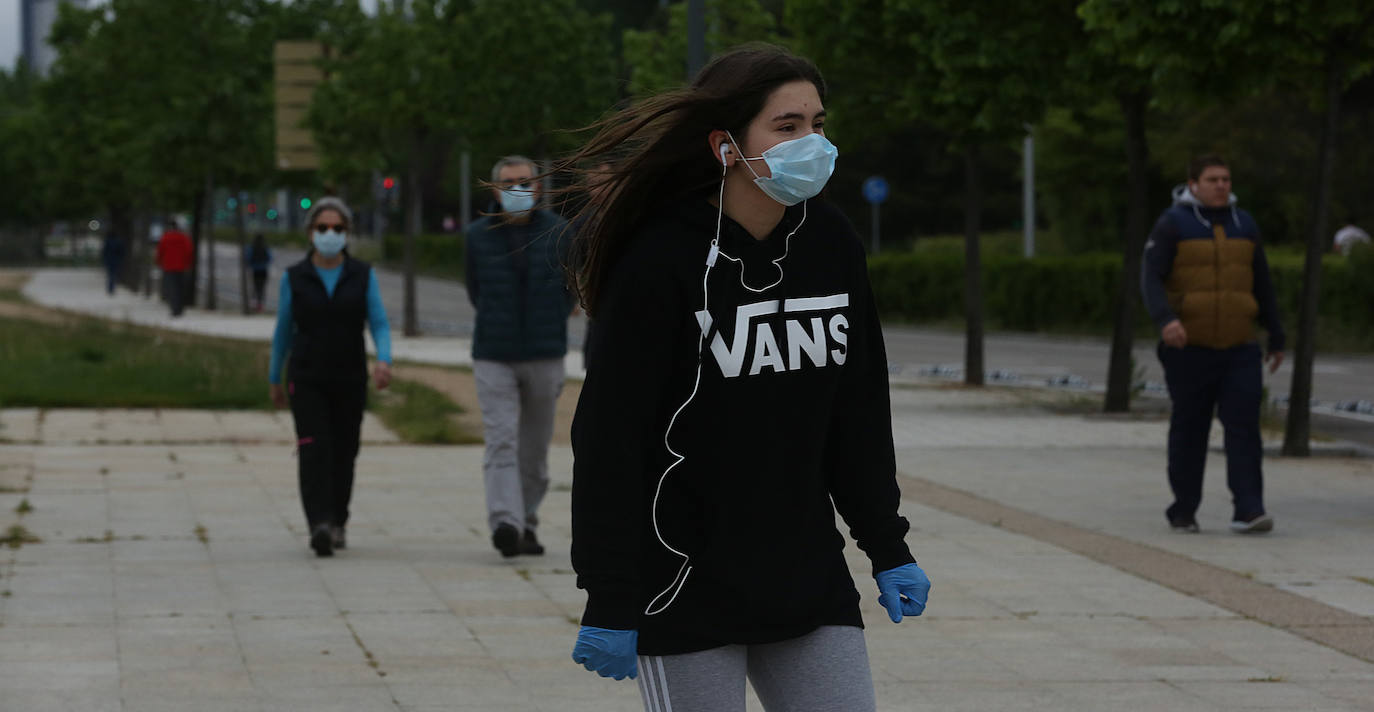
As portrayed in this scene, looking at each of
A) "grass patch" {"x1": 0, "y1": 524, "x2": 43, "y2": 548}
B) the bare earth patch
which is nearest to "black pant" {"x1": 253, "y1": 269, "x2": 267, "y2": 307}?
the bare earth patch

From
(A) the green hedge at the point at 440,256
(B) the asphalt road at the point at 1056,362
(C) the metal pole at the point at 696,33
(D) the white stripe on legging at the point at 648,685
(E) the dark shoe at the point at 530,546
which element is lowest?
(A) the green hedge at the point at 440,256

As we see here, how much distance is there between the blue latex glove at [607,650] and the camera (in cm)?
301

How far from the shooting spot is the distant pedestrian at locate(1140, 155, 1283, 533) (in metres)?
9.57

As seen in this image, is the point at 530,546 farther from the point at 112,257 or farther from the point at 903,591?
the point at 112,257

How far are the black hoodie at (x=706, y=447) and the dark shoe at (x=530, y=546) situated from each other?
19.2ft

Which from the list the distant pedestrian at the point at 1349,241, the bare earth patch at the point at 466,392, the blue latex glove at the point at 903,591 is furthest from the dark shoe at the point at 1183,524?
the distant pedestrian at the point at 1349,241

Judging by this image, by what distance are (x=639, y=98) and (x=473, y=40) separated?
28.6 m

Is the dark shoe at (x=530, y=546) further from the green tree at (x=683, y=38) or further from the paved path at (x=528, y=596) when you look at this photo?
the green tree at (x=683, y=38)

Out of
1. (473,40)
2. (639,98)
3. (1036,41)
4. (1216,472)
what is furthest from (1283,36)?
(473,40)

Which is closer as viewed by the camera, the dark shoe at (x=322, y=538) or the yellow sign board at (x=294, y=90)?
the dark shoe at (x=322, y=538)

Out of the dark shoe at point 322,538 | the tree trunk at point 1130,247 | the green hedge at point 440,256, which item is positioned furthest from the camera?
the green hedge at point 440,256

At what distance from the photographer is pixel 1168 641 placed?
6.88m

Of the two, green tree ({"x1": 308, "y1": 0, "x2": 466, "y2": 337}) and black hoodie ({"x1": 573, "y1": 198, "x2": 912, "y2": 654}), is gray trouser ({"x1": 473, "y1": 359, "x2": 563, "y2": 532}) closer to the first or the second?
black hoodie ({"x1": 573, "y1": 198, "x2": 912, "y2": 654})

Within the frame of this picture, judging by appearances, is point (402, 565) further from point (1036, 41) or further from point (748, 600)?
point (1036, 41)
